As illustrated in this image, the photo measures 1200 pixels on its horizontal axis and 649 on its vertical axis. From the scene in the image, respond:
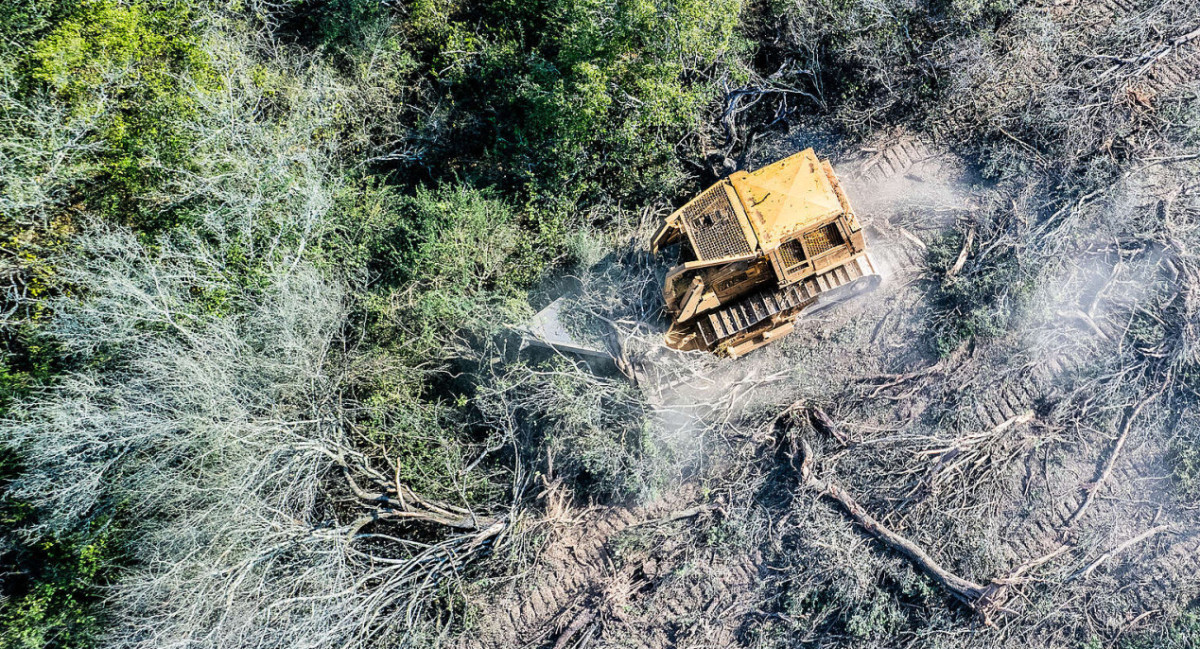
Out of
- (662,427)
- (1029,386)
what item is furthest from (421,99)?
(1029,386)

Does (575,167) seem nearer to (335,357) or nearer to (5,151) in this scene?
(335,357)

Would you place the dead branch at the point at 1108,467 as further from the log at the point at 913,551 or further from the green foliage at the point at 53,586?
the green foliage at the point at 53,586

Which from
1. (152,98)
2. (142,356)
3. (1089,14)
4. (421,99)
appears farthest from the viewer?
(421,99)

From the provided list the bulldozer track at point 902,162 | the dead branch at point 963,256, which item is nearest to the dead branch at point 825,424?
the dead branch at point 963,256

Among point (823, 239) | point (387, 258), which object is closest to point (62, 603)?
point (387, 258)

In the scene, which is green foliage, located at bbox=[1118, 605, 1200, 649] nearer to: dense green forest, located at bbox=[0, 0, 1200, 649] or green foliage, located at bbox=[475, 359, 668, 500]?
dense green forest, located at bbox=[0, 0, 1200, 649]

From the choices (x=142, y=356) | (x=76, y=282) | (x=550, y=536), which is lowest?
(x=550, y=536)

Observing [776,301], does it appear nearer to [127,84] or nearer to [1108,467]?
[1108,467]
